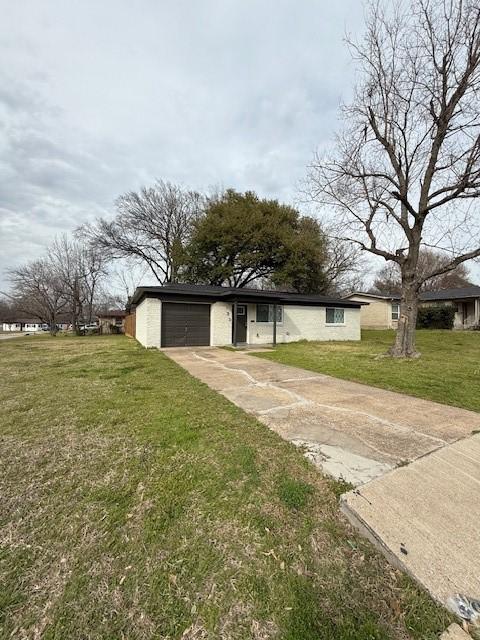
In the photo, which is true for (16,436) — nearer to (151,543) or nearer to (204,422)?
(204,422)

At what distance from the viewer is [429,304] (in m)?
24.7

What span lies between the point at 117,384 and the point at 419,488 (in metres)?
5.08

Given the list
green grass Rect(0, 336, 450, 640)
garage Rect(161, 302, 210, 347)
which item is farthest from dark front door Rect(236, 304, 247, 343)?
green grass Rect(0, 336, 450, 640)

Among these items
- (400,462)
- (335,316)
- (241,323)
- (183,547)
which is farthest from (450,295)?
(183,547)

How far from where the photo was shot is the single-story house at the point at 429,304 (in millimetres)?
21891

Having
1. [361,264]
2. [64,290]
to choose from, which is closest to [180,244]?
[64,290]

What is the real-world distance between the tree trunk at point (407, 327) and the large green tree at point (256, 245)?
469 inches

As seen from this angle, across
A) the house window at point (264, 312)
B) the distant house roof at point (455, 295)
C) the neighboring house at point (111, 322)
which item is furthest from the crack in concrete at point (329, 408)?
the neighboring house at point (111, 322)

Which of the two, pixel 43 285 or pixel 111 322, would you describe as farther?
pixel 111 322

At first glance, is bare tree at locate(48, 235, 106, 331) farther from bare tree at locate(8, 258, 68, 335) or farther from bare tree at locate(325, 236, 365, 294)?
bare tree at locate(325, 236, 365, 294)

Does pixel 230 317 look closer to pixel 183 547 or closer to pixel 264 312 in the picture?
pixel 264 312

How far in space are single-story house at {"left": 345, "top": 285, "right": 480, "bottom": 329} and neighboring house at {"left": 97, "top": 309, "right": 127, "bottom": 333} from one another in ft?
74.9

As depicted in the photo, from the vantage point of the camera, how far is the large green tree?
821 inches

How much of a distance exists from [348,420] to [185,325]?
31.7 feet
